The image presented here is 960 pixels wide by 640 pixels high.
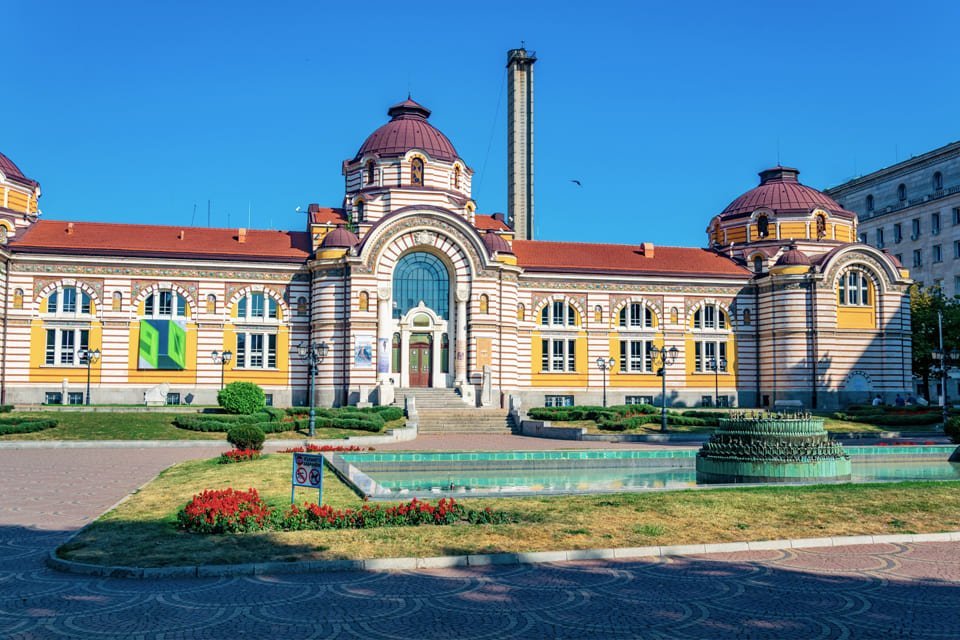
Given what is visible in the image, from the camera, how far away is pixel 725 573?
11.8m

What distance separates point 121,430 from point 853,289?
4379 centimetres

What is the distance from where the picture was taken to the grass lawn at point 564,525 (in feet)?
42.0

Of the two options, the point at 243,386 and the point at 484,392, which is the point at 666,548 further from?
the point at 484,392

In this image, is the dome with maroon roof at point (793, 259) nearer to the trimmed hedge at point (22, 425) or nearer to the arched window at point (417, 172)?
the arched window at point (417, 172)

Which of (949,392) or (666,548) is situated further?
(949,392)

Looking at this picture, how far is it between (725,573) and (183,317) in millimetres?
44763

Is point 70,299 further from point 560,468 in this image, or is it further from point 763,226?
point 763,226

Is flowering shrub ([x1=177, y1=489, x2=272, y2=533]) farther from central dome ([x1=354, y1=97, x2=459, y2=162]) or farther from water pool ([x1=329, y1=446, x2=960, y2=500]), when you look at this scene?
central dome ([x1=354, y1=97, x2=459, y2=162])

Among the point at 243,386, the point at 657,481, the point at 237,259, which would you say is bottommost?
the point at 657,481

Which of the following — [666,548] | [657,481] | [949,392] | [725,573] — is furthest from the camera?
[949,392]

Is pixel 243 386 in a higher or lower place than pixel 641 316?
lower

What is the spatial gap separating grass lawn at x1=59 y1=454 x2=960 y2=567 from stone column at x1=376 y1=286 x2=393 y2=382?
30.2 meters

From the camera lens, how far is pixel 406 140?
55688mm

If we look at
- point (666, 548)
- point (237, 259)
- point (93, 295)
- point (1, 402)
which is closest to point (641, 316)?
point (237, 259)
